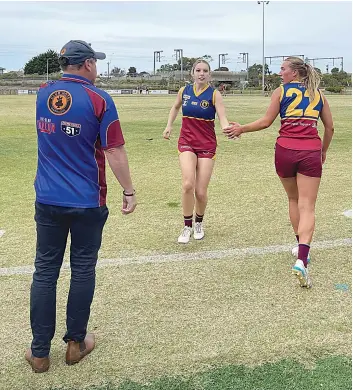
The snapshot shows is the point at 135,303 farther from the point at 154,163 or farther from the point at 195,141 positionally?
the point at 154,163

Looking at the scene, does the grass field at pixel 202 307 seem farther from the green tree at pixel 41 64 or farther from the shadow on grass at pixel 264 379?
the green tree at pixel 41 64

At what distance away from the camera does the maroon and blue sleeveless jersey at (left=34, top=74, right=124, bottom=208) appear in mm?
3188

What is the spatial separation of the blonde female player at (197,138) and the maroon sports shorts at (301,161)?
126 centimetres

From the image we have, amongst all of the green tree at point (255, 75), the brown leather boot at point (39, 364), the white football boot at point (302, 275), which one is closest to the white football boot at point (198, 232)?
the white football boot at point (302, 275)

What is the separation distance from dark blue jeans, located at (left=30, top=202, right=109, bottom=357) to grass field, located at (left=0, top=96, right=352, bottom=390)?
256 millimetres

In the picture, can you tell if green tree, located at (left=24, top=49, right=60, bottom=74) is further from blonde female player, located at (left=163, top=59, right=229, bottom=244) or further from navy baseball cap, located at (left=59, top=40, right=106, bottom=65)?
navy baseball cap, located at (left=59, top=40, right=106, bottom=65)

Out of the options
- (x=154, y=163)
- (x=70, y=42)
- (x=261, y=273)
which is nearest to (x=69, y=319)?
(x=70, y=42)

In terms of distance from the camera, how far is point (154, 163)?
11.7 meters

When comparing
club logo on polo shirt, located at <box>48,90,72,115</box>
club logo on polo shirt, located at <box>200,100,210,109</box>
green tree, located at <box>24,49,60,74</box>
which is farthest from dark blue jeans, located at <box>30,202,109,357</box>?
green tree, located at <box>24,49,60,74</box>

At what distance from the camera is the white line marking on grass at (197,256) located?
5.26m

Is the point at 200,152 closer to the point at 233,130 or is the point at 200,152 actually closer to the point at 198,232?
the point at 233,130

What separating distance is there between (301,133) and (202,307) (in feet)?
6.11

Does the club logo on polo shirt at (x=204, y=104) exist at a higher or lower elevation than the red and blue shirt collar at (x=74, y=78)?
lower

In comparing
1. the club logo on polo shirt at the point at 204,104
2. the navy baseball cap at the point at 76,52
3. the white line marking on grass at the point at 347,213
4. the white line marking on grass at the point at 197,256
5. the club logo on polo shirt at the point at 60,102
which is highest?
the navy baseball cap at the point at 76,52
